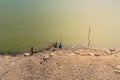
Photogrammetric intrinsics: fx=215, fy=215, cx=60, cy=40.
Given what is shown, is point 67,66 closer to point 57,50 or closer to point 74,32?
point 57,50

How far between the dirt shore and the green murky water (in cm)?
360

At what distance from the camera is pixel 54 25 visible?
22.2m

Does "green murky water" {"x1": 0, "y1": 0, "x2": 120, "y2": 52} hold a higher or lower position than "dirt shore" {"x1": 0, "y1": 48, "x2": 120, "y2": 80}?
higher

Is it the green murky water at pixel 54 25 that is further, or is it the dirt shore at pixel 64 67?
the green murky water at pixel 54 25

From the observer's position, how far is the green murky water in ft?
63.5

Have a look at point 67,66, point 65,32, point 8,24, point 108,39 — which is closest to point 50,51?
point 67,66

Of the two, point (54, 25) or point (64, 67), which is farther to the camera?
point (54, 25)

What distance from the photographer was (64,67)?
13367 mm

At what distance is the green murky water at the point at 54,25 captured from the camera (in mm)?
19359

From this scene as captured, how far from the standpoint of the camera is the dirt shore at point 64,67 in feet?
41.4

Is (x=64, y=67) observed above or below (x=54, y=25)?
below

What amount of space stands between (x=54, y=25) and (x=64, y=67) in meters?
9.45

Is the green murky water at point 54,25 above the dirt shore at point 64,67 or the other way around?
above

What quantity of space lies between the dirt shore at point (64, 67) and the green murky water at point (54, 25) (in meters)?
3.60
